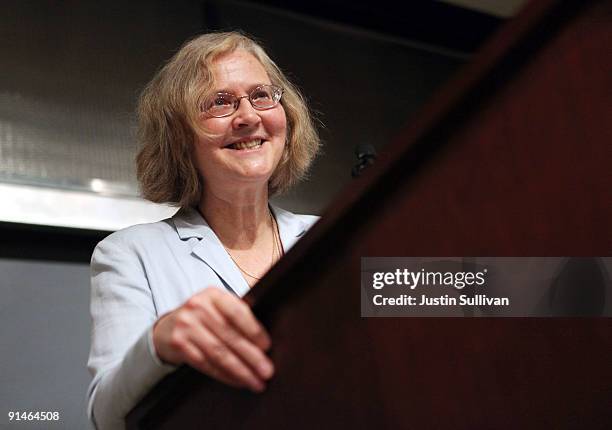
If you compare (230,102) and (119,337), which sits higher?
(230,102)

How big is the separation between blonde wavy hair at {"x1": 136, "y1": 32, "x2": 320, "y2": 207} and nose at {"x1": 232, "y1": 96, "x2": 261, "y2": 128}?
1.9 inches

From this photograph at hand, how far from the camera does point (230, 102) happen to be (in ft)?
4.02

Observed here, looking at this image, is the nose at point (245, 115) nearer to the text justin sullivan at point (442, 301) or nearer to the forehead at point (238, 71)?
the forehead at point (238, 71)

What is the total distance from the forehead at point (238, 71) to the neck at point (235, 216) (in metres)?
0.16

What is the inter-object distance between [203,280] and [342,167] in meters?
1.67

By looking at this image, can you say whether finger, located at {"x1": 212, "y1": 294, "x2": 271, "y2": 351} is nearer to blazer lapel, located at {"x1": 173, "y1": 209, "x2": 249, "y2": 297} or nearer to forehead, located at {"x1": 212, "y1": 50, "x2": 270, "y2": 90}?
blazer lapel, located at {"x1": 173, "y1": 209, "x2": 249, "y2": 297}

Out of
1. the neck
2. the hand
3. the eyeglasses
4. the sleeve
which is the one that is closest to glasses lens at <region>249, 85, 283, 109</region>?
the eyeglasses

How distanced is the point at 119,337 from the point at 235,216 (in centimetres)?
41

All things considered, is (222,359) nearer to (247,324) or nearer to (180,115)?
(247,324)

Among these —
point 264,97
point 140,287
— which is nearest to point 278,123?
point 264,97

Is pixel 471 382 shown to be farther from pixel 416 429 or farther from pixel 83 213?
pixel 83 213

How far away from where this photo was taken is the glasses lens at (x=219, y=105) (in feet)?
3.99

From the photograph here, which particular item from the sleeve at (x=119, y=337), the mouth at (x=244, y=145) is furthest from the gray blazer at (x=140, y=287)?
the mouth at (x=244, y=145)

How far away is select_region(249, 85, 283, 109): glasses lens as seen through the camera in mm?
1236
